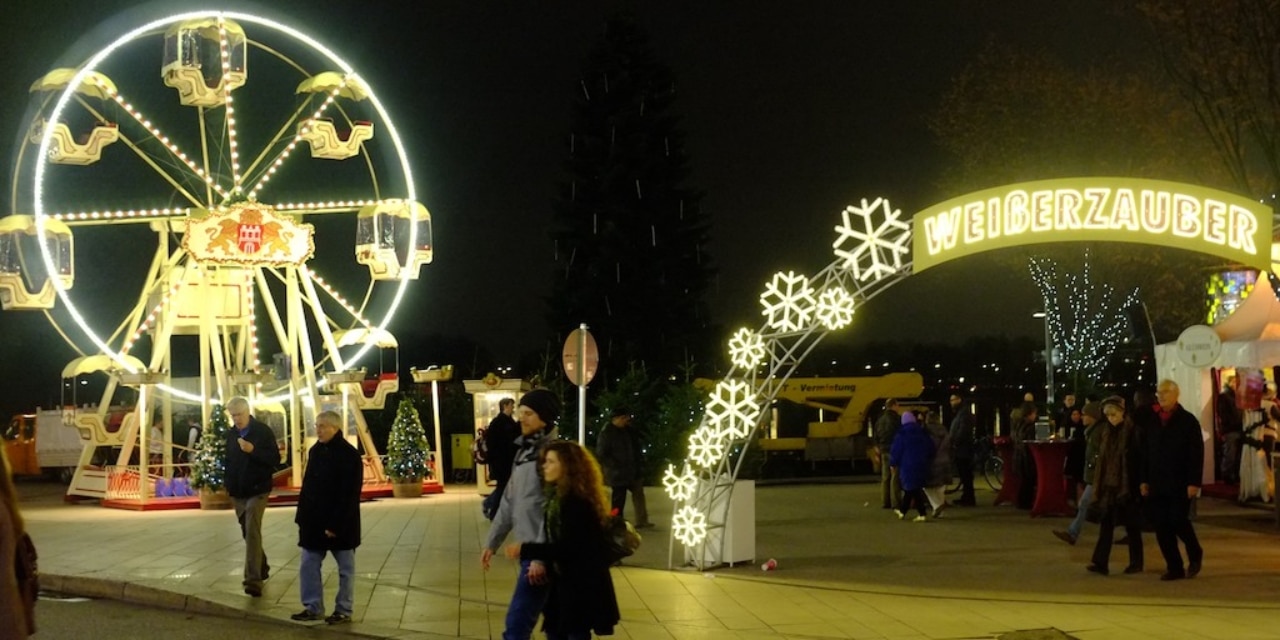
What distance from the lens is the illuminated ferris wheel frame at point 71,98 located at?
2284cm

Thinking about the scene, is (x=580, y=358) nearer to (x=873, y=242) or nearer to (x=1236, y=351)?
(x=873, y=242)

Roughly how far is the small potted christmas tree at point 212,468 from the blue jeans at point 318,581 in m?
12.2

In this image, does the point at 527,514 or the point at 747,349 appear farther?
the point at 747,349

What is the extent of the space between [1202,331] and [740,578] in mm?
10101

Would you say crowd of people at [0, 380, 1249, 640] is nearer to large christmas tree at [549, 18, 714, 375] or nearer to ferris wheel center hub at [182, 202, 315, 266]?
ferris wheel center hub at [182, 202, 315, 266]

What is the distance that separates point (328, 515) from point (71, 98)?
16375mm

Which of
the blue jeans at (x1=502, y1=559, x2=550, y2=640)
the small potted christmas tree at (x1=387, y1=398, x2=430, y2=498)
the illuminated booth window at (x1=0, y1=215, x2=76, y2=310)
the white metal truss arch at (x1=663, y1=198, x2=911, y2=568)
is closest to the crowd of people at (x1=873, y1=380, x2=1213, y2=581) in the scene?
the white metal truss arch at (x1=663, y1=198, x2=911, y2=568)

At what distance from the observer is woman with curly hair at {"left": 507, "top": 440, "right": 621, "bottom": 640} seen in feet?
22.6

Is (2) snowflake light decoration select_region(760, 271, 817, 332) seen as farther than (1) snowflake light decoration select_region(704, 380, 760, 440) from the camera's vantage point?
No

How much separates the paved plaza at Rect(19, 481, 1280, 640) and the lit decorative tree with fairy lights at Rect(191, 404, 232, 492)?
10.9 feet

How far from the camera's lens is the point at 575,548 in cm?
688

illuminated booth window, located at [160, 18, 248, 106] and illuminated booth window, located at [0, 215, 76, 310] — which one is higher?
illuminated booth window, located at [160, 18, 248, 106]

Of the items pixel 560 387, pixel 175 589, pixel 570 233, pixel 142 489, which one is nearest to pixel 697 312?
pixel 570 233

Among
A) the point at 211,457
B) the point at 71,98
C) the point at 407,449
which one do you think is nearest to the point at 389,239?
the point at 407,449
